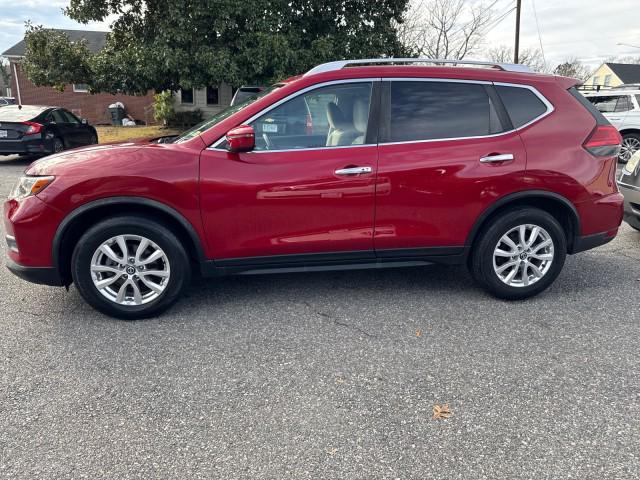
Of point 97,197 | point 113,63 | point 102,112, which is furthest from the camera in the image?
point 102,112

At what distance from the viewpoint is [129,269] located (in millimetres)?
3564

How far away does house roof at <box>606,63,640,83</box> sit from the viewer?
45353 mm

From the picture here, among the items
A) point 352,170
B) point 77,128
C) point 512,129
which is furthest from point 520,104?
point 77,128

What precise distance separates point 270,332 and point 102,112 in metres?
29.8

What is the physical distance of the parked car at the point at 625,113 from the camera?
11.8m

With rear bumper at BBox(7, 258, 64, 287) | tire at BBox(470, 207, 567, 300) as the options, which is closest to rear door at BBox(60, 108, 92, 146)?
rear bumper at BBox(7, 258, 64, 287)

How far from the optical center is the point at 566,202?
3.91 m

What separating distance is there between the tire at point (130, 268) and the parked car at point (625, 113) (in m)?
11.5

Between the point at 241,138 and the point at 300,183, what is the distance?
526 millimetres

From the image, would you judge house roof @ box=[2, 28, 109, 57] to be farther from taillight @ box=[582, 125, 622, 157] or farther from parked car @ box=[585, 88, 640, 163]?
taillight @ box=[582, 125, 622, 157]

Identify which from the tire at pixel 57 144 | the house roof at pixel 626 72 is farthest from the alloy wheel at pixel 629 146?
the house roof at pixel 626 72

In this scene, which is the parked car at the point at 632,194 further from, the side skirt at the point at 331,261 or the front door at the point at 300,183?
the front door at the point at 300,183

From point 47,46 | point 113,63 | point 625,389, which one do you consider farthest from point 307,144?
point 47,46

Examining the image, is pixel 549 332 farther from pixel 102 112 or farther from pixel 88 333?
pixel 102 112
